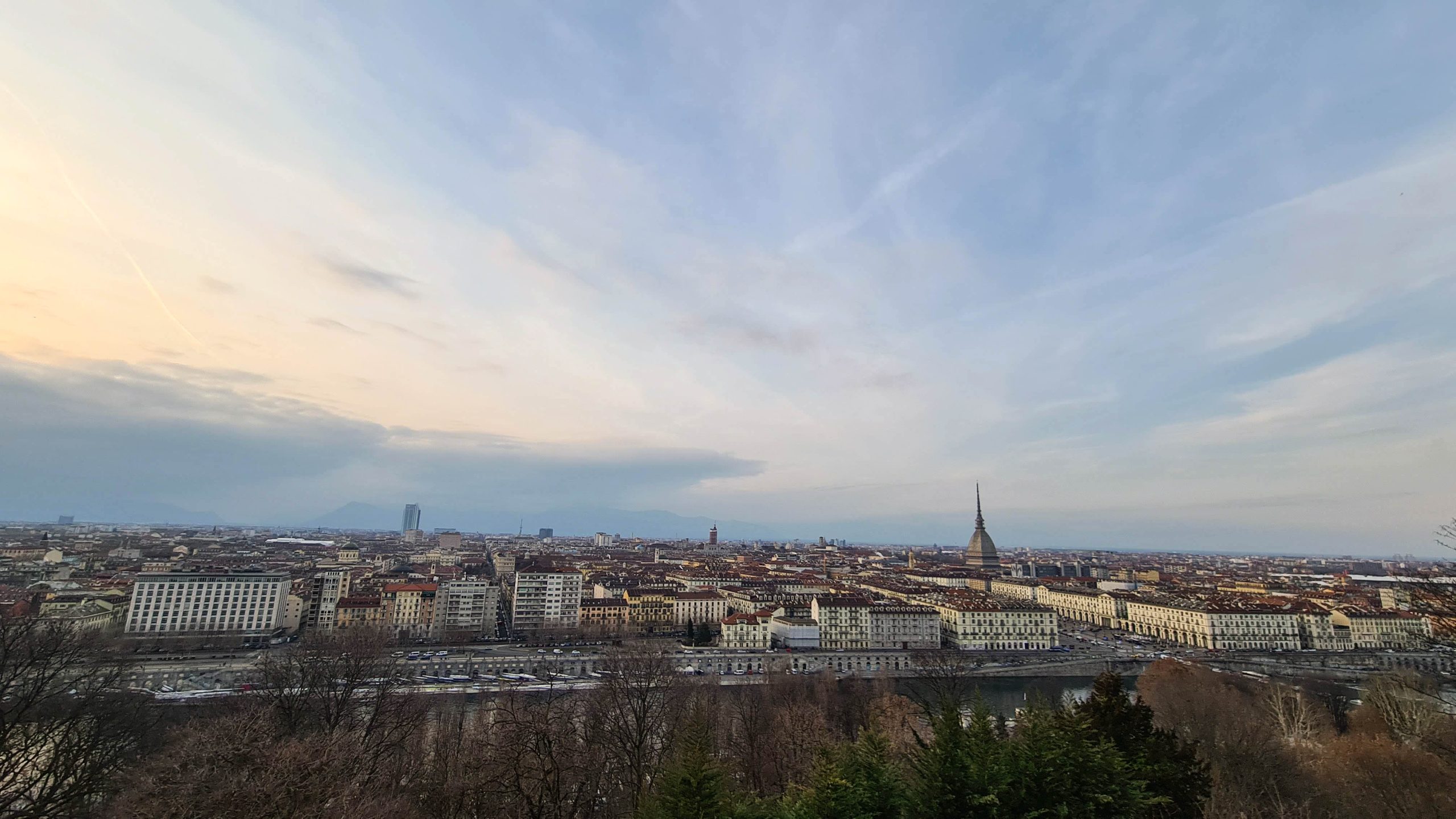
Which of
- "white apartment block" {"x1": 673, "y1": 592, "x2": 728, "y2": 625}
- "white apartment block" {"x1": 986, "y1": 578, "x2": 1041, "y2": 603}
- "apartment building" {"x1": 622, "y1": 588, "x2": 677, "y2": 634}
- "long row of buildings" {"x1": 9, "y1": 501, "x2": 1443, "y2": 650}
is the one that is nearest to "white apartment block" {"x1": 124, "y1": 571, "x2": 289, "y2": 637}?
"long row of buildings" {"x1": 9, "y1": 501, "x2": 1443, "y2": 650}

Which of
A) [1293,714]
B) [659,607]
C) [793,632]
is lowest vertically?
[793,632]

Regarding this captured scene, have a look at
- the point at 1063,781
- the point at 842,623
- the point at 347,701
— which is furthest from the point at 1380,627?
the point at 347,701

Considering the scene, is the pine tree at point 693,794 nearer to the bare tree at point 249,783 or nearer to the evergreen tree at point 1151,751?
the bare tree at point 249,783

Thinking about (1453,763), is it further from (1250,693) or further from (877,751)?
(1250,693)

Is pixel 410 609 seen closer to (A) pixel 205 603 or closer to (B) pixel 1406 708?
(A) pixel 205 603

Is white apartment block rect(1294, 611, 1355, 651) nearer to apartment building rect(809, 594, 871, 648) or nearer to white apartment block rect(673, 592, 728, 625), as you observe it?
apartment building rect(809, 594, 871, 648)
